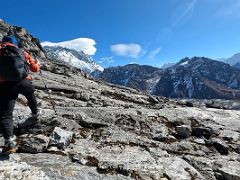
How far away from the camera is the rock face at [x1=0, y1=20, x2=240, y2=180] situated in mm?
11695

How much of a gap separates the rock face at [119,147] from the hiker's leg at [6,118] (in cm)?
102

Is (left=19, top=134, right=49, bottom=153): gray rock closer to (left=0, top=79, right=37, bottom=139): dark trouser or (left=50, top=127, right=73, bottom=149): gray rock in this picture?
(left=50, top=127, right=73, bottom=149): gray rock

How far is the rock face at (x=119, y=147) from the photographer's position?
1170cm

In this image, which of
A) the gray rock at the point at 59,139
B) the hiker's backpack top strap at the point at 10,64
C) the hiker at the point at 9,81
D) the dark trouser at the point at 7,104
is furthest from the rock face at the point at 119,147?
the hiker's backpack top strap at the point at 10,64

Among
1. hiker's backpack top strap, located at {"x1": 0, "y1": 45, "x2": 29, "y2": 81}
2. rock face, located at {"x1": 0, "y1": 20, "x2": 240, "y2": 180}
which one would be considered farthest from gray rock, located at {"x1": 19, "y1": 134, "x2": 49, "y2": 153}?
hiker's backpack top strap, located at {"x1": 0, "y1": 45, "x2": 29, "y2": 81}

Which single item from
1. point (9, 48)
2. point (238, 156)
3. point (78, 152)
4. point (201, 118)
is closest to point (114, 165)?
point (78, 152)

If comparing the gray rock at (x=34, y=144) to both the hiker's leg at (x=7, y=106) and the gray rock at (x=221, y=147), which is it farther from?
the gray rock at (x=221, y=147)

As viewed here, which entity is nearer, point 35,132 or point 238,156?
point 35,132

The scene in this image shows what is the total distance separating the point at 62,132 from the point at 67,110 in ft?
18.8

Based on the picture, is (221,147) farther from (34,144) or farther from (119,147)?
(34,144)

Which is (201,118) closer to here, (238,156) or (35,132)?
(238,156)

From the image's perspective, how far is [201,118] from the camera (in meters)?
22.9

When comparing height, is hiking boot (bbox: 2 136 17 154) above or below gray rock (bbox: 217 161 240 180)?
above

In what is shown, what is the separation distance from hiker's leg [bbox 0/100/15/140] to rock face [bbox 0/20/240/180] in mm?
1016
